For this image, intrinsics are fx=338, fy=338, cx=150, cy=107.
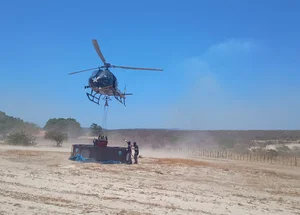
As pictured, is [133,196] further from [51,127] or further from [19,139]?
[51,127]

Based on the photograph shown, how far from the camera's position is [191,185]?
17.8 metres

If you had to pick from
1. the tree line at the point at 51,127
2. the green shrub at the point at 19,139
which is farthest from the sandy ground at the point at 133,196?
the tree line at the point at 51,127

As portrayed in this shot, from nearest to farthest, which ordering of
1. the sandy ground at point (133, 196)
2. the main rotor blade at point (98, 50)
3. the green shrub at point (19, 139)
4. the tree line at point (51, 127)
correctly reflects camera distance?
the sandy ground at point (133, 196) → the main rotor blade at point (98, 50) → the green shrub at point (19, 139) → the tree line at point (51, 127)

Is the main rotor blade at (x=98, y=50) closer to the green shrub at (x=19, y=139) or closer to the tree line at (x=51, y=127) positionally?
the green shrub at (x=19, y=139)

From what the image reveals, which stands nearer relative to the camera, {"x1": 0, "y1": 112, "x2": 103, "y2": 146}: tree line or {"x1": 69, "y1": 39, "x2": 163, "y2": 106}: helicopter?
{"x1": 69, "y1": 39, "x2": 163, "y2": 106}: helicopter

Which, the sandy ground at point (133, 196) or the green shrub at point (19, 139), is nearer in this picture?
the sandy ground at point (133, 196)

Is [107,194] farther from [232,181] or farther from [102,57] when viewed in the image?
[102,57]

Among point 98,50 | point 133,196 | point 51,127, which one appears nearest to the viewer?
point 133,196

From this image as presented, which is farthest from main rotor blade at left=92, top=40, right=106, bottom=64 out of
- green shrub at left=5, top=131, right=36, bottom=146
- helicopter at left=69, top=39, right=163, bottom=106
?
green shrub at left=5, top=131, right=36, bottom=146

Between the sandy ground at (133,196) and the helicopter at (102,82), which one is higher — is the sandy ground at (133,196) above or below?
below

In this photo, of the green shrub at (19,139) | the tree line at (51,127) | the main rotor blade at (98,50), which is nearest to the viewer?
the main rotor blade at (98,50)

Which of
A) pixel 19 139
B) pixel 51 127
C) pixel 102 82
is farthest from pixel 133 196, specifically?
pixel 51 127

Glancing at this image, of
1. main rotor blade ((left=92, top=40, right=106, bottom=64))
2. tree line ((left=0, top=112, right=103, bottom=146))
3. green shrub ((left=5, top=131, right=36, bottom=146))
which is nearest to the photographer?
main rotor blade ((left=92, top=40, right=106, bottom=64))

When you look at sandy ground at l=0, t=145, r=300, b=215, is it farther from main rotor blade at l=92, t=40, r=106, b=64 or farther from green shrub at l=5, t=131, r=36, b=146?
green shrub at l=5, t=131, r=36, b=146
